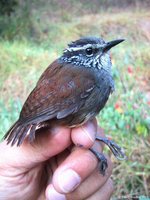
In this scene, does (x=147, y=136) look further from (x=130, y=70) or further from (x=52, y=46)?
(x=52, y=46)

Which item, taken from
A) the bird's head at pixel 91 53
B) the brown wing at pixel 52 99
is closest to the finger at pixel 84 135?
the brown wing at pixel 52 99

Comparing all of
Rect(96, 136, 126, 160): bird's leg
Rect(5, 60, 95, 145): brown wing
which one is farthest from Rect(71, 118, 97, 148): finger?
Rect(96, 136, 126, 160): bird's leg

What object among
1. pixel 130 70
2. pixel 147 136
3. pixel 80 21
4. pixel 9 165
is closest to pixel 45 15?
pixel 80 21

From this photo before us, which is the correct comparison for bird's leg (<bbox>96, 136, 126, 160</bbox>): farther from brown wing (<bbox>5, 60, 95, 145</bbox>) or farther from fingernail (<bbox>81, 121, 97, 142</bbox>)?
brown wing (<bbox>5, 60, 95, 145</bbox>)

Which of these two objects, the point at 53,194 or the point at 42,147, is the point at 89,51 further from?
the point at 53,194

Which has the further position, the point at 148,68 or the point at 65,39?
the point at 65,39

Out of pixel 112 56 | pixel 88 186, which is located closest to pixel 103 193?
pixel 88 186

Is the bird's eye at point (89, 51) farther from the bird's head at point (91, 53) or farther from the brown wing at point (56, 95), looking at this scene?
the brown wing at point (56, 95)
